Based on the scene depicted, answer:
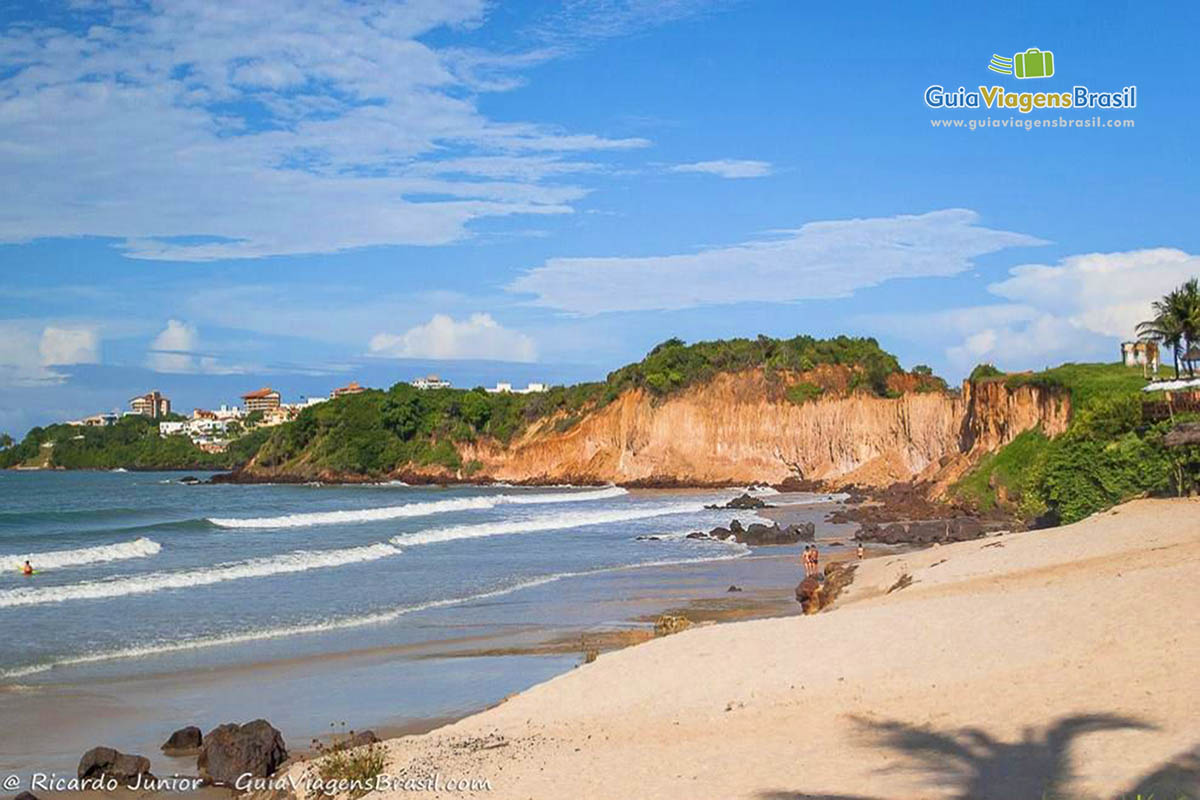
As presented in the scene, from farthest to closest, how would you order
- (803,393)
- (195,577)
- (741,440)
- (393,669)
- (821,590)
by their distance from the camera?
(741,440)
(803,393)
(195,577)
(821,590)
(393,669)

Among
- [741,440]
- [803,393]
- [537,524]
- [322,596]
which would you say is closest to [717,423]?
[741,440]

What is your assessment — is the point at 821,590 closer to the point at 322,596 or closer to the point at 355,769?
the point at 322,596

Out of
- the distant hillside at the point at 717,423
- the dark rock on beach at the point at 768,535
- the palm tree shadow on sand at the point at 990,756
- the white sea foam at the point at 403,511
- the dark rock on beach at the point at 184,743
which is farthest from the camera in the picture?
the distant hillside at the point at 717,423

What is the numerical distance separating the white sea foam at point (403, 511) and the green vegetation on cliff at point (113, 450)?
8569 centimetres

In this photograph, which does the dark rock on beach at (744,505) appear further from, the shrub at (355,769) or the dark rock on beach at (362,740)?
the shrub at (355,769)

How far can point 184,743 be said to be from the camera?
1236cm

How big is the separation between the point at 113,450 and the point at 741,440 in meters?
115

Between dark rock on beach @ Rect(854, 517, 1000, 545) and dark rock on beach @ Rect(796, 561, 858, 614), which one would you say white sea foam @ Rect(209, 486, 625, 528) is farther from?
dark rock on beach @ Rect(796, 561, 858, 614)

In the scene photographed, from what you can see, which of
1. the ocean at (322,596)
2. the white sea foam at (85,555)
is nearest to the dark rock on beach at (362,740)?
the ocean at (322,596)

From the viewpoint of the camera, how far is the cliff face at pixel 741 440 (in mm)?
73750

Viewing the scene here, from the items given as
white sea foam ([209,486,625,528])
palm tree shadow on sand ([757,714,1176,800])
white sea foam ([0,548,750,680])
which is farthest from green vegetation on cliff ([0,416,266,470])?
palm tree shadow on sand ([757,714,1176,800])

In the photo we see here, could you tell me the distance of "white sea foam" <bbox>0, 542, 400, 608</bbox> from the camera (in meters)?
24.6

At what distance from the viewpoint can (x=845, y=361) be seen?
8475 centimetres

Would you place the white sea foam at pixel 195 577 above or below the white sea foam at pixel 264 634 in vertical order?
above
